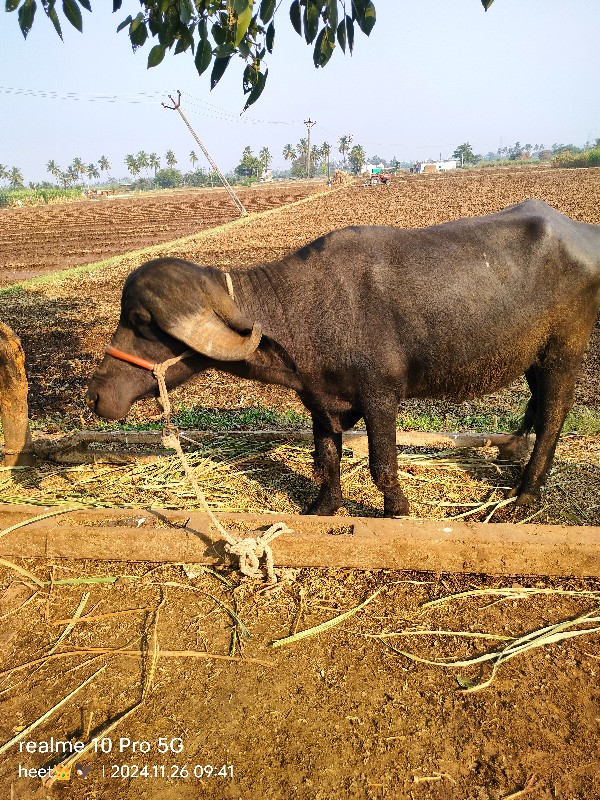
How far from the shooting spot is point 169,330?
3.06 metres

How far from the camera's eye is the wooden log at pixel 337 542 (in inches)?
113

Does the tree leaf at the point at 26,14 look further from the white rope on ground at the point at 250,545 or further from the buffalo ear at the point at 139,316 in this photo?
the white rope on ground at the point at 250,545

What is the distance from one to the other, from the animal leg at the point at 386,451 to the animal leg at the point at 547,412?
90 cm

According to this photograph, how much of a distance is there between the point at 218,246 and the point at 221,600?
60.5 ft

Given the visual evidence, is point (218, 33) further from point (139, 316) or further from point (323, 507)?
point (323, 507)

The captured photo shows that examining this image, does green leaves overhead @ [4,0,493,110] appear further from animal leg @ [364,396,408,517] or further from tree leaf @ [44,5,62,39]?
animal leg @ [364,396,408,517]

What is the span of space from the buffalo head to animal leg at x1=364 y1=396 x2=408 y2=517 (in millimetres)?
788

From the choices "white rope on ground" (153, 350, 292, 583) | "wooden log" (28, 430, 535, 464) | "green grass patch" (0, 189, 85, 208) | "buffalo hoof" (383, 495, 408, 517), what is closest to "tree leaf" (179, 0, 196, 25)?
"white rope on ground" (153, 350, 292, 583)

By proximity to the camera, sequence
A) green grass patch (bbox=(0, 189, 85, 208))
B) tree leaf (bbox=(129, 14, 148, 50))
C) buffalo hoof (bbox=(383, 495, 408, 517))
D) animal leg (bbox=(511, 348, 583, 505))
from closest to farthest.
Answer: tree leaf (bbox=(129, 14, 148, 50))
buffalo hoof (bbox=(383, 495, 408, 517))
animal leg (bbox=(511, 348, 583, 505))
green grass patch (bbox=(0, 189, 85, 208))

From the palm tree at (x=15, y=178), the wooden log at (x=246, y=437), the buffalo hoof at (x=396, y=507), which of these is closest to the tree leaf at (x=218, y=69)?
the buffalo hoof at (x=396, y=507)

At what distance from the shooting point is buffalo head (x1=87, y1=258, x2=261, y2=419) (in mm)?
3053

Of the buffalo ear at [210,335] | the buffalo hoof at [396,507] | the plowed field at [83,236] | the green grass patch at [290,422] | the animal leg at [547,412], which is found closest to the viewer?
the buffalo ear at [210,335]

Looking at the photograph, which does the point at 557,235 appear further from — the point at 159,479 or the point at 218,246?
the point at 218,246

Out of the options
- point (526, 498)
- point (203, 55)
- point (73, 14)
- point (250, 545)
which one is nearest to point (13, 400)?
point (250, 545)
